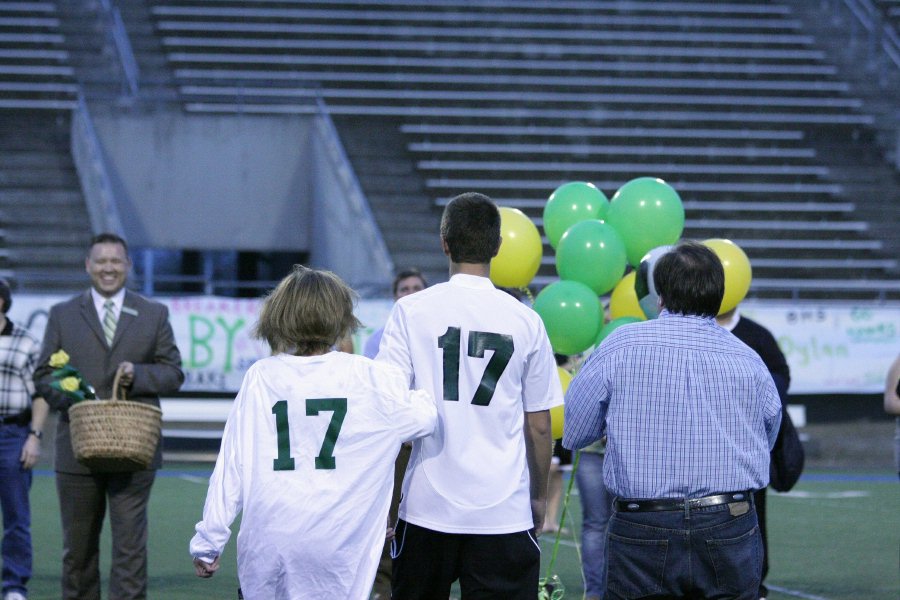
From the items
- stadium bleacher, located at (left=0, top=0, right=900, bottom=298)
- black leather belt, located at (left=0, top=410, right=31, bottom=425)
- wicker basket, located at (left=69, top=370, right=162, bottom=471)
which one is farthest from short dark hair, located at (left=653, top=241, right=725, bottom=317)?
stadium bleacher, located at (left=0, top=0, right=900, bottom=298)

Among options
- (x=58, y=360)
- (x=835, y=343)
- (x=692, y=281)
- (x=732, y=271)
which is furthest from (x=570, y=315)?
(x=835, y=343)

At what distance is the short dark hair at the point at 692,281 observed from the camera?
4.05 meters

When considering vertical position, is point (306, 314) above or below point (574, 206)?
below

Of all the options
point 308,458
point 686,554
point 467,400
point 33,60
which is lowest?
point 686,554

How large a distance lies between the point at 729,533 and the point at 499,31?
63.2 feet

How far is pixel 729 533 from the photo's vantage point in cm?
396

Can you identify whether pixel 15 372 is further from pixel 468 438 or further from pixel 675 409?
pixel 675 409

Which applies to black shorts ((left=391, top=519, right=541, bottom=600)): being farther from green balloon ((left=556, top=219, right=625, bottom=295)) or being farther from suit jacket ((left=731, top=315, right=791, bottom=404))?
suit jacket ((left=731, top=315, right=791, bottom=404))

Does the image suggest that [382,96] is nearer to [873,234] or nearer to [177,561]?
[873,234]

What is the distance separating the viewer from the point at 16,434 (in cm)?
718

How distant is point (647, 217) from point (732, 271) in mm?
488

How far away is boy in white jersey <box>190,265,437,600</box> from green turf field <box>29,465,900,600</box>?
12.0 ft

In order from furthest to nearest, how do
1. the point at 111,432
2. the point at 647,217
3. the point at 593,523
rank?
1. the point at 593,523
2. the point at 647,217
3. the point at 111,432

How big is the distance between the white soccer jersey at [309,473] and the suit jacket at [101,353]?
8.40ft
